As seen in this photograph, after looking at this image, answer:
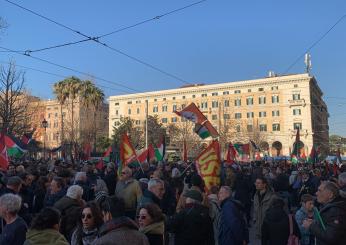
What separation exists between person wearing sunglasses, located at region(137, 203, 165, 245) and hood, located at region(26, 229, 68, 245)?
867mm

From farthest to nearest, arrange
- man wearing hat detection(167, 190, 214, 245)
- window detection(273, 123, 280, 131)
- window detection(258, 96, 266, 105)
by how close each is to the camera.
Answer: window detection(258, 96, 266, 105) < window detection(273, 123, 280, 131) < man wearing hat detection(167, 190, 214, 245)

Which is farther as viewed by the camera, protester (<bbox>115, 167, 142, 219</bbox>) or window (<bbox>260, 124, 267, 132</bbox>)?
window (<bbox>260, 124, 267, 132</bbox>)

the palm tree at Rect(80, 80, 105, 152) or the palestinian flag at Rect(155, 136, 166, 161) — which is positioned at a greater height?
the palm tree at Rect(80, 80, 105, 152)

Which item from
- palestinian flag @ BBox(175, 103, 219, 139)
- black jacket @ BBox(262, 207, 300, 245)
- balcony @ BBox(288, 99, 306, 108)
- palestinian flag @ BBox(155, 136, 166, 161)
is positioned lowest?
black jacket @ BBox(262, 207, 300, 245)

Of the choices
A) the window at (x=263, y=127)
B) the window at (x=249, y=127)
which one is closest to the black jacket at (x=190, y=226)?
the window at (x=249, y=127)

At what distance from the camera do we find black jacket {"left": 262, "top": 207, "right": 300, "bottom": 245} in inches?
234

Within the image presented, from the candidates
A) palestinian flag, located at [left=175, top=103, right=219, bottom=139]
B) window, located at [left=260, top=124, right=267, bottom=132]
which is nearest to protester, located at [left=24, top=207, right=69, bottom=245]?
palestinian flag, located at [left=175, top=103, right=219, bottom=139]

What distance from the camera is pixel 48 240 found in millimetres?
3674

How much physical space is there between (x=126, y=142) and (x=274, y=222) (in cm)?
610

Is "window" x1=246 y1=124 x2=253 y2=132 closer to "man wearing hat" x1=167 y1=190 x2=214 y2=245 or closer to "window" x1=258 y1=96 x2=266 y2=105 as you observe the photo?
"window" x1=258 y1=96 x2=266 y2=105

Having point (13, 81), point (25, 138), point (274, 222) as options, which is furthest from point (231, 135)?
point (274, 222)

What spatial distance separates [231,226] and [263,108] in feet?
286

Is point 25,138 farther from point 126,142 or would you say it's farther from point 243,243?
point 243,243

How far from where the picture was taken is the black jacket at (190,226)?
509 cm
